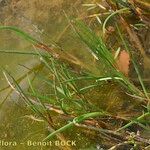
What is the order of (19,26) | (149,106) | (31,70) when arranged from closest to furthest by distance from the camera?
(149,106) < (31,70) < (19,26)

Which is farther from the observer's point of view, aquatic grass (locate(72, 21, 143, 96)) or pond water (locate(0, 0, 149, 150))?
pond water (locate(0, 0, 149, 150))

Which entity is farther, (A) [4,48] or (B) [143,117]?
(A) [4,48]

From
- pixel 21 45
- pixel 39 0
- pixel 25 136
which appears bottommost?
pixel 25 136

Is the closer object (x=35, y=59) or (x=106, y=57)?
(x=106, y=57)

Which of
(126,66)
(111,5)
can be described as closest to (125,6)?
(111,5)

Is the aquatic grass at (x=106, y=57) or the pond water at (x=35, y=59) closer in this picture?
the aquatic grass at (x=106, y=57)

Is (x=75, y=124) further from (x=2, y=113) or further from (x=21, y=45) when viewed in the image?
(x=21, y=45)

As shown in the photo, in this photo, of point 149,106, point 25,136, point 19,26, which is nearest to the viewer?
point 149,106

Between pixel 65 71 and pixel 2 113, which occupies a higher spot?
pixel 65 71
